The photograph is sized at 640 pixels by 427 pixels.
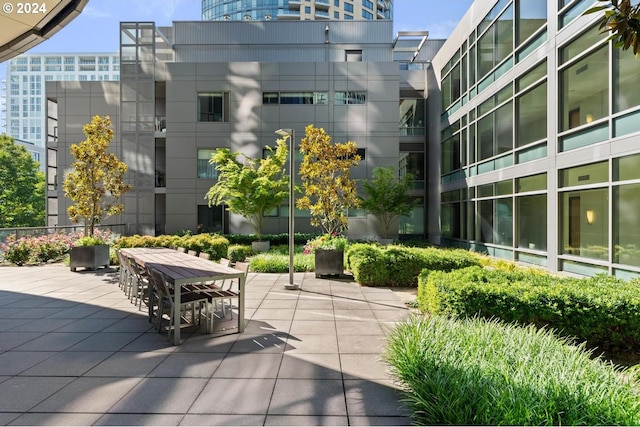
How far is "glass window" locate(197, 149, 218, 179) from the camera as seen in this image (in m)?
22.0

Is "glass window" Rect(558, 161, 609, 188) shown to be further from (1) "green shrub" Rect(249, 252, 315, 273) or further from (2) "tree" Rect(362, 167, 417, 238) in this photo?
(2) "tree" Rect(362, 167, 417, 238)

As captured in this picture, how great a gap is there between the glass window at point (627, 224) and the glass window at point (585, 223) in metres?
0.32

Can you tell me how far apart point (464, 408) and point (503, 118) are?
1492 centimetres

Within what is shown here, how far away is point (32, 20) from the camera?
266 inches

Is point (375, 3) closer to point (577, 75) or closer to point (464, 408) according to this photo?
point (577, 75)

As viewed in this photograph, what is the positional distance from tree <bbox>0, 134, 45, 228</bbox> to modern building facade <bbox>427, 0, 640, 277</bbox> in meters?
48.6

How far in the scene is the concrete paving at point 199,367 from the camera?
354cm

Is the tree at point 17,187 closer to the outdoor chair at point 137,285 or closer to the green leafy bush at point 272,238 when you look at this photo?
the green leafy bush at point 272,238

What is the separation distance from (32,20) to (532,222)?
1577 centimetres

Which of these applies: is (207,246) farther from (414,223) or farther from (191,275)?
(414,223)

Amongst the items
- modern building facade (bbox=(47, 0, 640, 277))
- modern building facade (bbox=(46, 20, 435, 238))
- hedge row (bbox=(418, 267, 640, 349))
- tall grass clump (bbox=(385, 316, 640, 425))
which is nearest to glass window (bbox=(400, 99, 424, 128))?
modern building facade (bbox=(47, 0, 640, 277))

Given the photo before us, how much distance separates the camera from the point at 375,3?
84562mm

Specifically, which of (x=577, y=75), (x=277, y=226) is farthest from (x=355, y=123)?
(x=577, y=75)

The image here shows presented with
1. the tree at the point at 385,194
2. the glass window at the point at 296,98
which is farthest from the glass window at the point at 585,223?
the glass window at the point at 296,98
